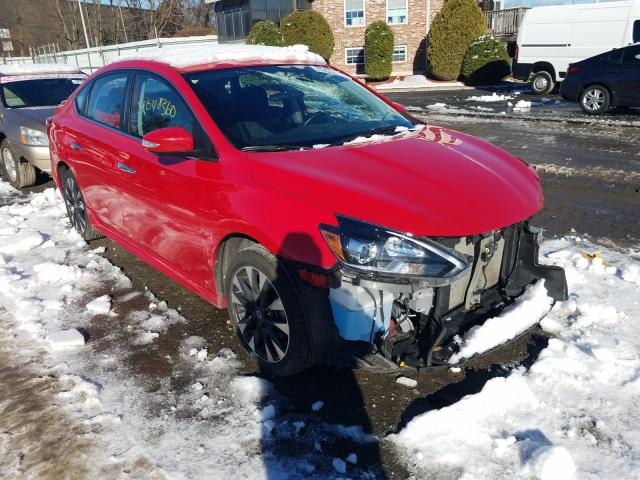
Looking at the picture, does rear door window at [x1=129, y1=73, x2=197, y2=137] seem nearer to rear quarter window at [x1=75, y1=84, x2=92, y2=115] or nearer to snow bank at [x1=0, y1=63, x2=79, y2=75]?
rear quarter window at [x1=75, y1=84, x2=92, y2=115]

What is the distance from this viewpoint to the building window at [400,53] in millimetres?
29214

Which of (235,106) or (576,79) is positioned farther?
(576,79)

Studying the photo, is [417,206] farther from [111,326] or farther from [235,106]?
[111,326]

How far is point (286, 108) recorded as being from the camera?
11.7 ft

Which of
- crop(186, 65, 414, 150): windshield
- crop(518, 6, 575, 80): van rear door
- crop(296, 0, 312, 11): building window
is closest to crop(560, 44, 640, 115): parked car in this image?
crop(518, 6, 575, 80): van rear door

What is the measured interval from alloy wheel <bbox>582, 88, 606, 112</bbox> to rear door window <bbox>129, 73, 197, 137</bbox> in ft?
39.2

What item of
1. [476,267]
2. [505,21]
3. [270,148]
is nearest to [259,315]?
[270,148]

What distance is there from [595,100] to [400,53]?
59.2 ft

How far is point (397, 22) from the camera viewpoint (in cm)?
2912

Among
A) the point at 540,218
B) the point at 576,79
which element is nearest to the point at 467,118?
→ the point at 576,79

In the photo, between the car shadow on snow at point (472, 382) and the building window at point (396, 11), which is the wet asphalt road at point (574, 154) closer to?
the car shadow on snow at point (472, 382)

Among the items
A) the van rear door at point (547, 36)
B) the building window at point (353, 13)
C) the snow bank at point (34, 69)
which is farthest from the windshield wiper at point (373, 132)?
the building window at point (353, 13)

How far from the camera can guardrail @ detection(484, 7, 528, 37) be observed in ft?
91.6

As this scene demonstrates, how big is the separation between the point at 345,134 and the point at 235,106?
72 cm
